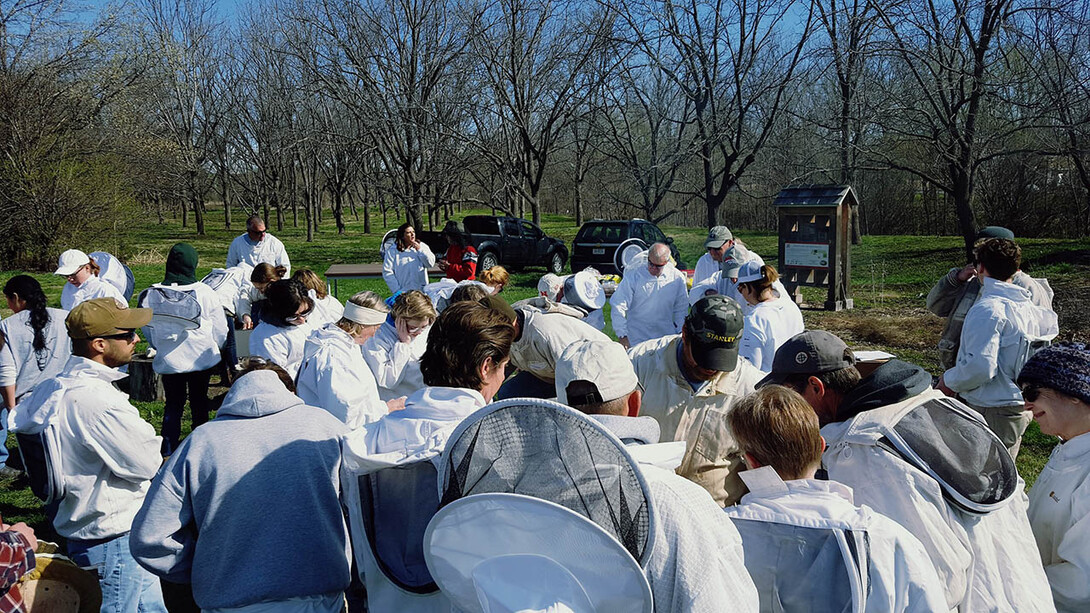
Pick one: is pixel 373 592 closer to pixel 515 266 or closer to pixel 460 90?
pixel 515 266

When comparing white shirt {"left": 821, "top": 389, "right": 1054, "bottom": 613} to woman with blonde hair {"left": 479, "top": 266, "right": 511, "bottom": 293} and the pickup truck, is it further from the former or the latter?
the pickup truck

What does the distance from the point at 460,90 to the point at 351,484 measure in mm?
24624

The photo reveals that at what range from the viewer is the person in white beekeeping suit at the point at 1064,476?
2449mm

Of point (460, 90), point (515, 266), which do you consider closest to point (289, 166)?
point (460, 90)

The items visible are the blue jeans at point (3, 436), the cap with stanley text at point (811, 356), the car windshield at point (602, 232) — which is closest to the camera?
the cap with stanley text at point (811, 356)

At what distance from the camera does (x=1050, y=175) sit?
23.1 meters

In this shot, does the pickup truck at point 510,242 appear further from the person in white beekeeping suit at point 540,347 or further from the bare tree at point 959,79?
the person in white beekeeping suit at point 540,347

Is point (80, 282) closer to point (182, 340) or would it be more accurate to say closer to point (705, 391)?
point (182, 340)

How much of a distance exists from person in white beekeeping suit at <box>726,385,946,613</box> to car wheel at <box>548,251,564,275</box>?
20670 mm

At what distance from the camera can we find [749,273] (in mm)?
5238

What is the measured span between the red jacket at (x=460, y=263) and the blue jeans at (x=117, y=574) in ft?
23.6

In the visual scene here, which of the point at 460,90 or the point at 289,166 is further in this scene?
the point at 289,166

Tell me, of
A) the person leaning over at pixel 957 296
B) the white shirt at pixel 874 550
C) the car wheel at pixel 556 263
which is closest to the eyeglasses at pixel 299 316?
the white shirt at pixel 874 550

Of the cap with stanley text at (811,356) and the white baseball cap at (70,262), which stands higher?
the white baseball cap at (70,262)
